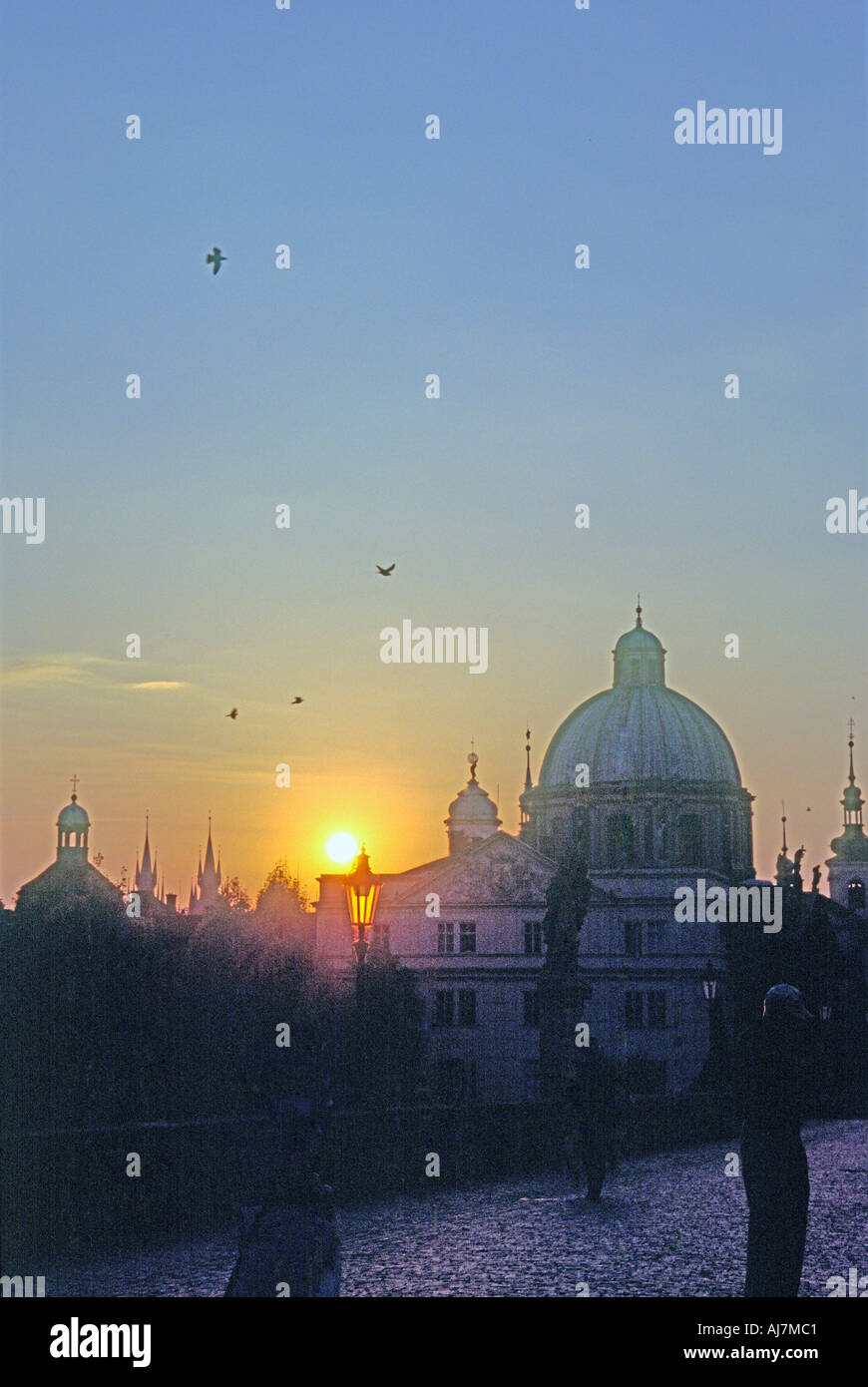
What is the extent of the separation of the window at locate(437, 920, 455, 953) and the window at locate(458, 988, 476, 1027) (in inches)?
73.3

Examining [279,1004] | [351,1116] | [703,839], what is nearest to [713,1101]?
[351,1116]

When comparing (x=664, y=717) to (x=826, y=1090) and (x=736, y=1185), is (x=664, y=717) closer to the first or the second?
(x=826, y=1090)

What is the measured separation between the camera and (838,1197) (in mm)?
26766

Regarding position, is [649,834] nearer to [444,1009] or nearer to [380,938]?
[444,1009]

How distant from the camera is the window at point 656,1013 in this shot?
74.4 metres

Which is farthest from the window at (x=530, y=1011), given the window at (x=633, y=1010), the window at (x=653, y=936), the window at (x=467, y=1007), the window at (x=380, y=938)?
the window at (x=380, y=938)

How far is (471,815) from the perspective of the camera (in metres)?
93.9

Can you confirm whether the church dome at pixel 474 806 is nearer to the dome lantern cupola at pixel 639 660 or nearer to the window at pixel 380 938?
the dome lantern cupola at pixel 639 660

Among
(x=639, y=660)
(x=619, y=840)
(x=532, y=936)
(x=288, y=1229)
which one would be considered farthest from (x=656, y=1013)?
(x=288, y=1229)

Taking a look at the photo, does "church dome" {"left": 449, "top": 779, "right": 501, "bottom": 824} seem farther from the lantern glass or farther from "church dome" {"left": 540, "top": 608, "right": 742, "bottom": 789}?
the lantern glass

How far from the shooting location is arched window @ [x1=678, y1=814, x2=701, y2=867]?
88.9 meters

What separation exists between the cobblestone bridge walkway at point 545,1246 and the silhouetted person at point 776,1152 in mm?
4845

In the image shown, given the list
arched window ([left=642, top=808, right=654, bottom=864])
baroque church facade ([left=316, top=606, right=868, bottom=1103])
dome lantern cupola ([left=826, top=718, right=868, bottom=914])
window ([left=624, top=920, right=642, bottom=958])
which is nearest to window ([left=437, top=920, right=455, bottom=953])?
baroque church facade ([left=316, top=606, right=868, bottom=1103])
